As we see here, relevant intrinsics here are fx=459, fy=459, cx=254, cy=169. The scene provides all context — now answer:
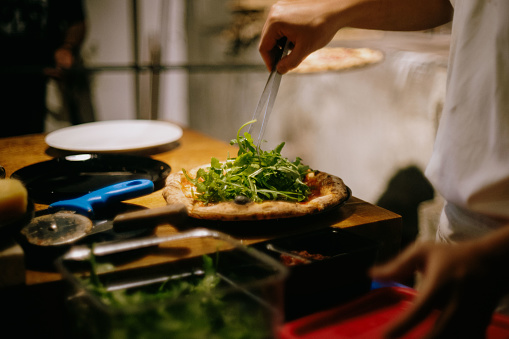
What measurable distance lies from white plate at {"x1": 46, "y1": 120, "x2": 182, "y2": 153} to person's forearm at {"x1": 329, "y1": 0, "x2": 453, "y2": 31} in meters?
0.98

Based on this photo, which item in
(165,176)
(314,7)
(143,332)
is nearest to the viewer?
(143,332)

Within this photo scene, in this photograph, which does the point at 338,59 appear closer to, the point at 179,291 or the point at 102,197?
the point at 102,197

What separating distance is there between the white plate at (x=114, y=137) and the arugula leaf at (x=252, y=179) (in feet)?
2.17

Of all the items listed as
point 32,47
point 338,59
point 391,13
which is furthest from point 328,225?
point 32,47

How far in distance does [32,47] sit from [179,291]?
146 inches

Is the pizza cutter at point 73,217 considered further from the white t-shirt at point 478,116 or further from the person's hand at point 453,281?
the white t-shirt at point 478,116

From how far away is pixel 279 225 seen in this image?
1281mm

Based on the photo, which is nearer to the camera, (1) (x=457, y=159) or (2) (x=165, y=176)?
(1) (x=457, y=159)

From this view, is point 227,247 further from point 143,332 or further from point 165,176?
point 165,176

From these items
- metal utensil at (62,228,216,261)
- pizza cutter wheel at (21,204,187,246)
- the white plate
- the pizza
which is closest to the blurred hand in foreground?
metal utensil at (62,228,216,261)

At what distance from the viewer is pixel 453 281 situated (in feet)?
2.11

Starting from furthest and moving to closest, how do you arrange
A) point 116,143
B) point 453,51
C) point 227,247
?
point 116,143 < point 453,51 < point 227,247

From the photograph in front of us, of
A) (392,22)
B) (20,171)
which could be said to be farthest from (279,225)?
(20,171)

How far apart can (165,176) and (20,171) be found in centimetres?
55
